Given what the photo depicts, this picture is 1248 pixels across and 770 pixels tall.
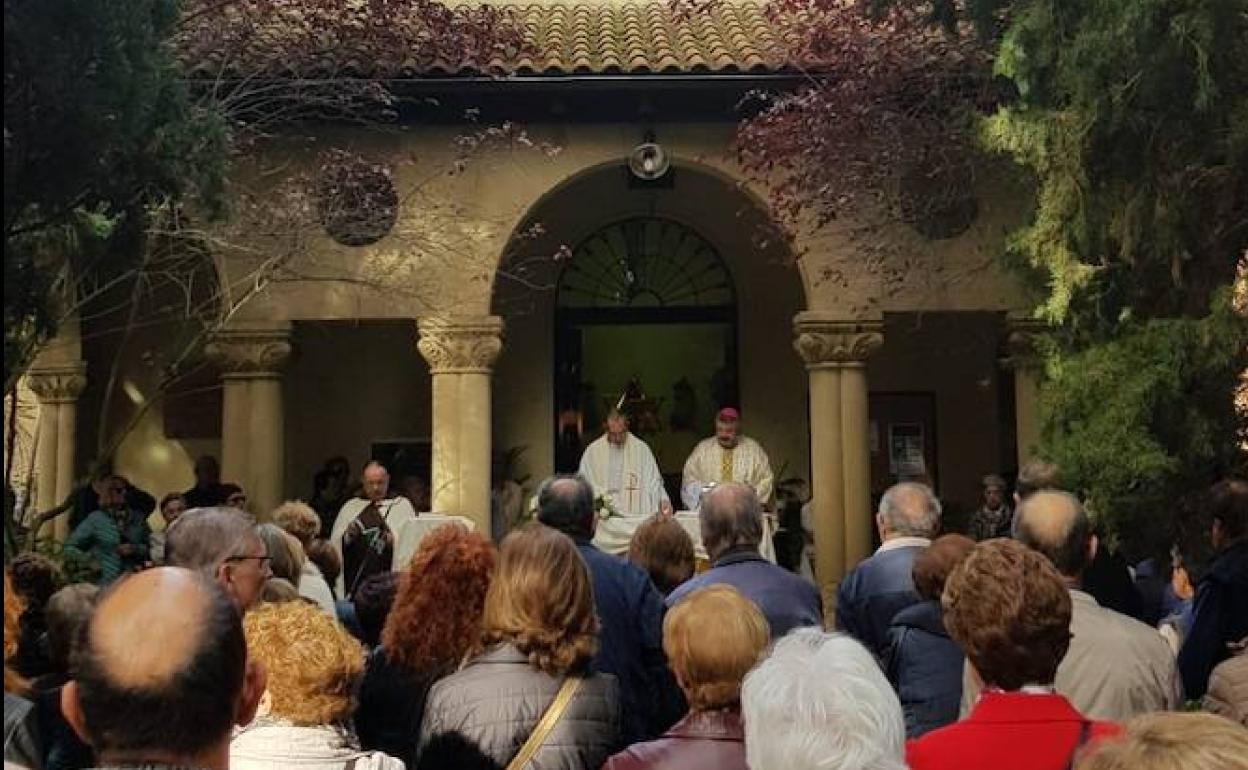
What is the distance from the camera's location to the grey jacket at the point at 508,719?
3354mm

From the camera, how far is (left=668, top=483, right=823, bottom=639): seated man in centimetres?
497

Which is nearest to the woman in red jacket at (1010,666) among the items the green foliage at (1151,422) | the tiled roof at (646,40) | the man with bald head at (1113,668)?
the man with bald head at (1113,668)

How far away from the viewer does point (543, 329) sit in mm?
15883

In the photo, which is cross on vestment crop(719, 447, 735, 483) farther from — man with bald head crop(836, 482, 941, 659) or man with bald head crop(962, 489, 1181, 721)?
man with bald head crop(962, 489, 1181, 721)

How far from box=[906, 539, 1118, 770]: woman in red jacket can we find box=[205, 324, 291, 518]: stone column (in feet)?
34.2

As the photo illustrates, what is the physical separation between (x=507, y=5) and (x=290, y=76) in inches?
132

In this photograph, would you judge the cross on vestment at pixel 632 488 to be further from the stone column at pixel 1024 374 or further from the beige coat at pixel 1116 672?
the beige coat at pixel 1116 672

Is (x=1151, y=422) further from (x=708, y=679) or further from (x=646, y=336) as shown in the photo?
(x=646, y=336)

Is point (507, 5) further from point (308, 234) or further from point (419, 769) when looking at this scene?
point (419, 769)

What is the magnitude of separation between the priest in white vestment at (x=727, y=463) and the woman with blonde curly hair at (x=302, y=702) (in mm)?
9482

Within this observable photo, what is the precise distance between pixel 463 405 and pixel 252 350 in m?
2.10

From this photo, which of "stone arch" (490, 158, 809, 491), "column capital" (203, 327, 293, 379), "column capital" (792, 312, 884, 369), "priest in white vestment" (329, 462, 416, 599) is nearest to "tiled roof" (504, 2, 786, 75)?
"stone arch" (490, 158, 809, 491)

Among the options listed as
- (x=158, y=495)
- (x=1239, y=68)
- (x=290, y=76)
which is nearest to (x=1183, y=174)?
(x=1239, y=68)

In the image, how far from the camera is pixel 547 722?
3367 mm
